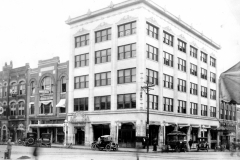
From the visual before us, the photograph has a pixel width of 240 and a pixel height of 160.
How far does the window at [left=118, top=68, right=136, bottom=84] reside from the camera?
42.4 m

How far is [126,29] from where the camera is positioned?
43.7 m

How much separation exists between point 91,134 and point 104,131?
90.0 inches

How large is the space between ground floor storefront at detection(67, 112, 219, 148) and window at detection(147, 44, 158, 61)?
7.78 m

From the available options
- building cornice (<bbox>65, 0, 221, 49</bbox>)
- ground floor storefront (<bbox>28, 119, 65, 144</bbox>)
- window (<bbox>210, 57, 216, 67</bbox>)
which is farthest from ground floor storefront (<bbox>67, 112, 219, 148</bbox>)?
building cornice (<bbox>65, 0, 221, 49</bbox>)

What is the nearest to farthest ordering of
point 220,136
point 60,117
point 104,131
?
point 104,131 → point 60,117 → point 220,136

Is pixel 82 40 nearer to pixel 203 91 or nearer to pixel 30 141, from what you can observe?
pixel 30 141

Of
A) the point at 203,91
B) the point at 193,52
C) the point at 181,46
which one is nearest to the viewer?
the point at 181,46

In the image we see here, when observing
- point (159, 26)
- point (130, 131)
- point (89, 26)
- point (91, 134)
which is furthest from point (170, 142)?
point (89, 26)

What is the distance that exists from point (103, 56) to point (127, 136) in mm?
12052

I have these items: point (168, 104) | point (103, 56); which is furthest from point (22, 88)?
point (168, 104)

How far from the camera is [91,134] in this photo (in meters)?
46.0

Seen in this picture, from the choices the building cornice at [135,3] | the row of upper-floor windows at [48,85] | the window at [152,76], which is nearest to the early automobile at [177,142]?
the window at [152,76]

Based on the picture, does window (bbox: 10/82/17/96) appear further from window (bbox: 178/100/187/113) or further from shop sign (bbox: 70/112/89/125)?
window (bbox: 178/100/187/113)

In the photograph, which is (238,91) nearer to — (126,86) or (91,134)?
(126,86)
